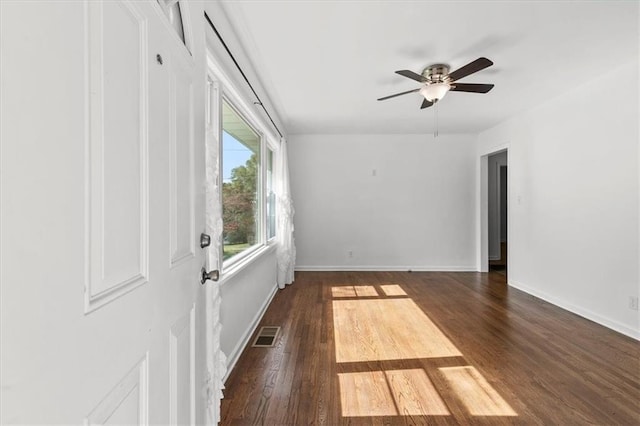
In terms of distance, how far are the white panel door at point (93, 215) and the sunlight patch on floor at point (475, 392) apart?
1.62 m

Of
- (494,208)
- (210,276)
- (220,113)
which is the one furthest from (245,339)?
(494,208)

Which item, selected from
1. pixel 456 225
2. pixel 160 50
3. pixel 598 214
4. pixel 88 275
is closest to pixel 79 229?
pixel 88 275

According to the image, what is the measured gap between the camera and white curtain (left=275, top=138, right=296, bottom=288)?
4246 millimetres

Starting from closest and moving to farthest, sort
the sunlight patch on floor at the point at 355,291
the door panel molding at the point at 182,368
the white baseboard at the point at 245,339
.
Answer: the door panel molding at the point at 182,368 < the white baseboard at the point at 245,339 < the sunlight patch on floor at the point at 355,291

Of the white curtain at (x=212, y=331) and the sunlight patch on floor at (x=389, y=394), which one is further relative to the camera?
the sunlight patch on floor at (x=389, y=394)

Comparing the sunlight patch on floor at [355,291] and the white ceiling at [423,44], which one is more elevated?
the white ceiling at [423,44]

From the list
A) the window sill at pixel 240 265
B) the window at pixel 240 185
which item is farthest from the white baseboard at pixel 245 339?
the window at pixel 240 185

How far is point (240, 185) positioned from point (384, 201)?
10.5 feet

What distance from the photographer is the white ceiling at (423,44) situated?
1980 mm

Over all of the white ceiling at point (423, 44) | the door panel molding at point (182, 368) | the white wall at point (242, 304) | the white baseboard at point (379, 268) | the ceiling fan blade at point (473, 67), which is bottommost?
the white baseboard at point (379, 268)

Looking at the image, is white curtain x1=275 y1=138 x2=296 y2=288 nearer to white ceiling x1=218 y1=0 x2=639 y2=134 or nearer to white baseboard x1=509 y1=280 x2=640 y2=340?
white ceiling x1=218 y1=0 x2=639 y2=134

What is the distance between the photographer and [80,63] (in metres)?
0.48

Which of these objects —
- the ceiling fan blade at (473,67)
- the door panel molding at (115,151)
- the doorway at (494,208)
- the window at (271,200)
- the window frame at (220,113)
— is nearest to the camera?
the door panel molding at (115,151)

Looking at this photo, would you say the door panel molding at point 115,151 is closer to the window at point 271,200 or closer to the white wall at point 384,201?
the window at point 271,200
